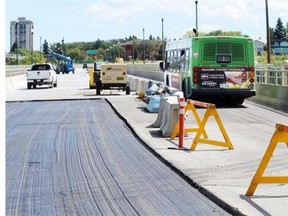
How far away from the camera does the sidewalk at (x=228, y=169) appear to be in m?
8.15

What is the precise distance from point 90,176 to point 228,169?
8.04 ft

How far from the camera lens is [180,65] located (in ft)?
94.9

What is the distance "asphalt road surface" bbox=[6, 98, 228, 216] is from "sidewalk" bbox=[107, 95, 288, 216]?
0.24 metres

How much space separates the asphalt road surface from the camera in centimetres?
832

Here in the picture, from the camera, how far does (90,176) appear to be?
10664mm

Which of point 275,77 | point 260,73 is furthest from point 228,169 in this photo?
point 260,73

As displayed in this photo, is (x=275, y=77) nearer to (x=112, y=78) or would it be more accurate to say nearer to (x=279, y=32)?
(x=112, y=78)

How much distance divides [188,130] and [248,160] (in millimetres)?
3525

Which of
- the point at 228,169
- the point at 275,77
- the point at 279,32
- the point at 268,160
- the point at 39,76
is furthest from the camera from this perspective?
the point at 279,32

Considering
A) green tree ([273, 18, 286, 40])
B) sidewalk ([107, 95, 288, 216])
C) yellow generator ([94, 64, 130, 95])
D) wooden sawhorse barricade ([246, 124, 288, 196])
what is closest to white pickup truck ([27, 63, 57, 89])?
yellow generator ([94, 64, 130, 95])

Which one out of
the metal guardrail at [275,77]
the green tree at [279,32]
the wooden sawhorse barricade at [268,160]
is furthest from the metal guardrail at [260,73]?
the green tree at [279,32]

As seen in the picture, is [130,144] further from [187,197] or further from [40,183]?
[187,197]

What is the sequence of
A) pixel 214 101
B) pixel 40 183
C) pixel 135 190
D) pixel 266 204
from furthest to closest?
pixel 214 101 → pixel 40 183 → pixel 135 190 → pixel 266 204

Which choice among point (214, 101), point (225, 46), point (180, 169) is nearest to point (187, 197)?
point (180, 169)
